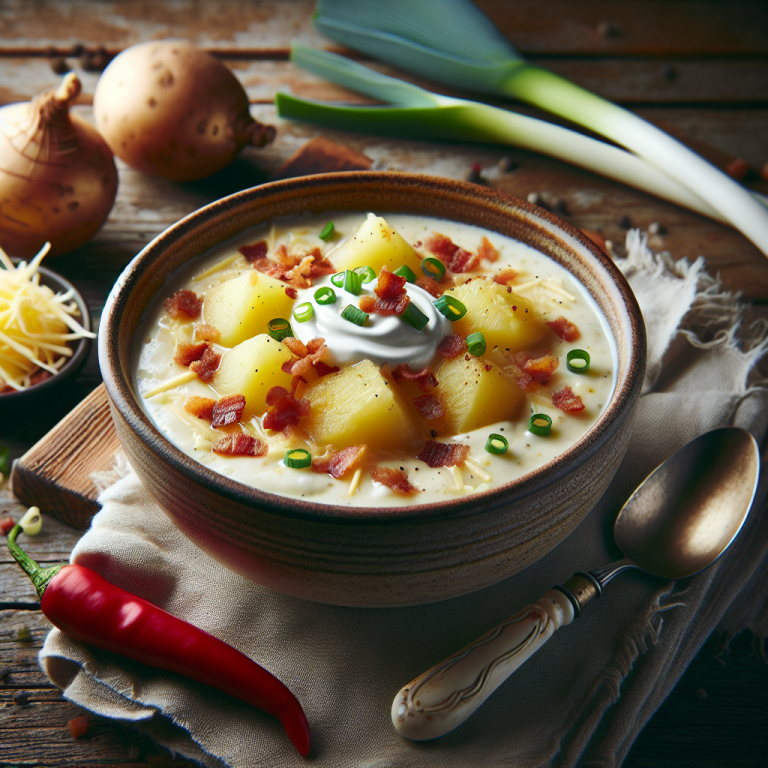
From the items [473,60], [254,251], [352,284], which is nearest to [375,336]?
[352,284]

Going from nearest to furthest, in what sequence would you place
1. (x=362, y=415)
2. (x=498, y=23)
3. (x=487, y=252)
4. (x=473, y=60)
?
(x=362, y=415) < (x=487, y=252) < (x=473, y=60) < (x=498, y=23)

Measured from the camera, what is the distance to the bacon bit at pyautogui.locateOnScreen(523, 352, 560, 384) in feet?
6.68

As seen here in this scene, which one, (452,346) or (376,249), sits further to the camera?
(376,249)

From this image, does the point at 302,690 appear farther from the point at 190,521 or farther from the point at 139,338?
the point at 139,338

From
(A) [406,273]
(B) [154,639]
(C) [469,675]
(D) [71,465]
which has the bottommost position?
(D) [71,465]

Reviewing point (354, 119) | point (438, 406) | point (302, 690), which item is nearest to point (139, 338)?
point (438, 406)

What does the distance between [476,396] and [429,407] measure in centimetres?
12

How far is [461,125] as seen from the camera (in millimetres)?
3600

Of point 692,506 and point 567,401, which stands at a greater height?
point 567,401

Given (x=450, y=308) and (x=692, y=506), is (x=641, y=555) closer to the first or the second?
(x=692, y=506)

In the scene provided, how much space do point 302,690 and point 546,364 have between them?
0.99 metres

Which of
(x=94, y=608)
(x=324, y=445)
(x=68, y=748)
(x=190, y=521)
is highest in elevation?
(x=324, y=445)

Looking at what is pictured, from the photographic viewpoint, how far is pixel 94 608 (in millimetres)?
1864

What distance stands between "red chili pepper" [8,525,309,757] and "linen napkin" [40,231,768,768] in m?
0.05
